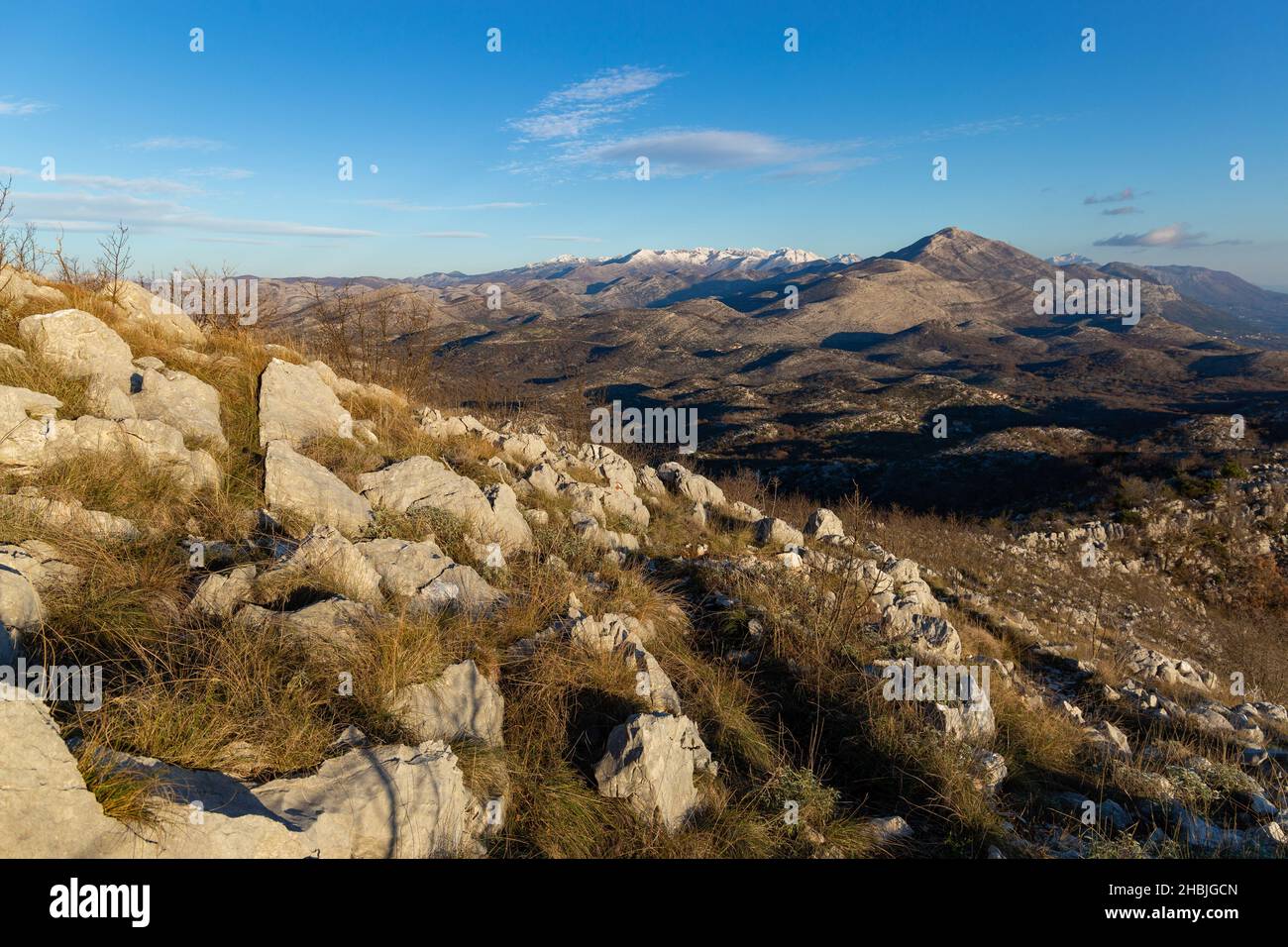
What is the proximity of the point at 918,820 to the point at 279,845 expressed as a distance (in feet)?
11.0

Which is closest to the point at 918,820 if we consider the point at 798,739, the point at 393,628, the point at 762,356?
the point at 798,739

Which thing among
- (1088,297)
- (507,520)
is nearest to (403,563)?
(507,520)

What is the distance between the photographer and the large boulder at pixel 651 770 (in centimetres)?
322

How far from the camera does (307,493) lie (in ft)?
15.9

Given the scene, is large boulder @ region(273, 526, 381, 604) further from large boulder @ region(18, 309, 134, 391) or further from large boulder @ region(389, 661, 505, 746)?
large boulder @ region(18, 309, 134, 391)

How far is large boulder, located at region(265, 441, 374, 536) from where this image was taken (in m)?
4.77

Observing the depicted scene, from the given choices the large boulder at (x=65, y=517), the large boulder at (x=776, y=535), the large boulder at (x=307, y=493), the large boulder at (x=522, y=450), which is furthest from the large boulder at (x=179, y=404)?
the large boulder at (x=776, y=535)

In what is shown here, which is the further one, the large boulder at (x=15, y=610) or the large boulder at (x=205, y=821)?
the large boulder at (x=15, y=610)

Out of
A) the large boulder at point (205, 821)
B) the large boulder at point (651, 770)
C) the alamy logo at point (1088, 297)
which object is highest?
the alamy logo at point (1088, 297)

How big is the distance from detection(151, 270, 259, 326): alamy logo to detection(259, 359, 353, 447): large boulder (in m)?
3.44

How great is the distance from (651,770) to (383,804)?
131 centimetres
